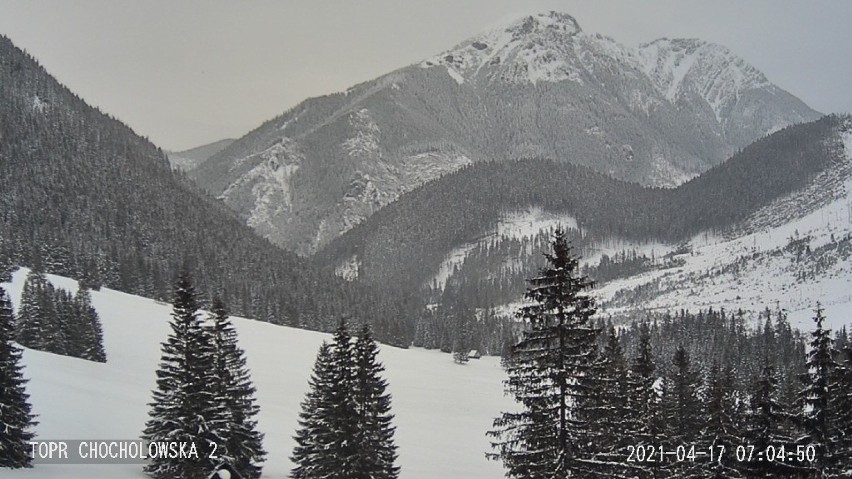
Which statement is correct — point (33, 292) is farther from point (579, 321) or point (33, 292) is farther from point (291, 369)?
point (579, 321)

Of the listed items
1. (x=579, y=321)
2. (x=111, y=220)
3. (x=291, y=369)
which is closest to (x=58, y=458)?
(x=579, y=321)

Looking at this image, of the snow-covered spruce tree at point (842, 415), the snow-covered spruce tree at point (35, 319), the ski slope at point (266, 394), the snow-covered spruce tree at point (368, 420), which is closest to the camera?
the snow-covered spruce tree at point (842, 415)

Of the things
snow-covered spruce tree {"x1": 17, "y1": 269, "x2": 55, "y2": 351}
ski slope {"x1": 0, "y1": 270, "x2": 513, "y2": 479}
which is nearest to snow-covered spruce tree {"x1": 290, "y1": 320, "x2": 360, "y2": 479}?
ski slope {"x1": 0, "y1": 270, "x2": 513, "y2": 479}

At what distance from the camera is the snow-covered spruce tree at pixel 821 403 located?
2184 centimetres

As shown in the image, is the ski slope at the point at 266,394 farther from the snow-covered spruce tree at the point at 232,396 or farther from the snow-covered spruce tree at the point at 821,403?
the snow-covered spruce tree at the point at 821,403

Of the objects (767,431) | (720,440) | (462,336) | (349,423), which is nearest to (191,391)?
(349,423)

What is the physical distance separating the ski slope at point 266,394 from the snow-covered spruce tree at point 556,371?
56.4 feet

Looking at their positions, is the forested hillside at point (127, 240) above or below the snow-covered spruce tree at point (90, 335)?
above

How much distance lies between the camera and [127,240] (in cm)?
16112

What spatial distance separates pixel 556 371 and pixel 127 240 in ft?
537

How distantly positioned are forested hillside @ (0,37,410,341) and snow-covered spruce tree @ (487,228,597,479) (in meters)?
100.0

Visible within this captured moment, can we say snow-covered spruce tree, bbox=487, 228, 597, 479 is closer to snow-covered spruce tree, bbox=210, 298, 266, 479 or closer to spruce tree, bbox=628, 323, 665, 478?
spruce tree, bbox=628, 323, 665, 478

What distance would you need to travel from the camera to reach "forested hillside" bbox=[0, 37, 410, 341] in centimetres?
12356

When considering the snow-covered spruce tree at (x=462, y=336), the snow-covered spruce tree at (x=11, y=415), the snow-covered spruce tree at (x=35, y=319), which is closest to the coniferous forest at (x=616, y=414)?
the snow-covered spruce tree at (x=11, y=415)
